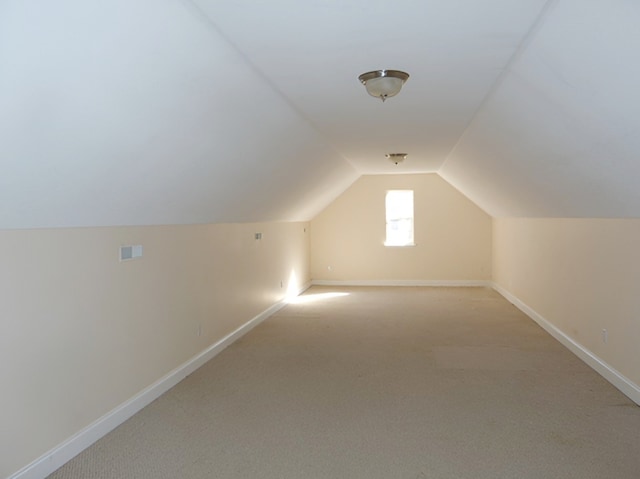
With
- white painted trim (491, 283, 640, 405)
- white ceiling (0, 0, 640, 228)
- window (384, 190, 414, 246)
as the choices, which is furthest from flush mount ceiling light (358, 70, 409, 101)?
window (384, 190, 414, 246)

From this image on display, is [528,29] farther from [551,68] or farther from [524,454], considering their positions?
[524,454]

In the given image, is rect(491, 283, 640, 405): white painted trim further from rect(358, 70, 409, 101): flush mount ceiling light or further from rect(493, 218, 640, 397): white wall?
rect(358, 70, 409, 101): flush mount ceiling light

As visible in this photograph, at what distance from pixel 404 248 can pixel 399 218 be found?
67 cm

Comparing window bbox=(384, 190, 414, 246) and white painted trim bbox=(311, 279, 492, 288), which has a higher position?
window bbox=(384, 190, 414, 246)

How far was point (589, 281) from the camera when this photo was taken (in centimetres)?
432

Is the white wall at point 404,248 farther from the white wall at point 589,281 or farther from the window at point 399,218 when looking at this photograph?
the white wall at point 589,281

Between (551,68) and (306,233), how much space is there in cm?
708

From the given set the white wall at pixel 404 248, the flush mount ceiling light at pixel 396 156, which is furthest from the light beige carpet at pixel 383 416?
the white wall at pixel 404 248

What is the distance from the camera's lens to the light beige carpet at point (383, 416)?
2.63 m

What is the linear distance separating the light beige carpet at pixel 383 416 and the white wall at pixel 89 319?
265mm

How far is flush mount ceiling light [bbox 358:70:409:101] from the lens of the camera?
9.22ft

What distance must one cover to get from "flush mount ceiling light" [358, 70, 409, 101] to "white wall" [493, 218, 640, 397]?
2031 millimetres

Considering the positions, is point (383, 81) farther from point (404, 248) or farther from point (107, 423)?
point (404, 248)

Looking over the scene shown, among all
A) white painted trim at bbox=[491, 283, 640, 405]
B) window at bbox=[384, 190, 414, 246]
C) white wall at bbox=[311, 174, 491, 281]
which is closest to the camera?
white painted trim at bbox=[491, 283, 640, 405]
